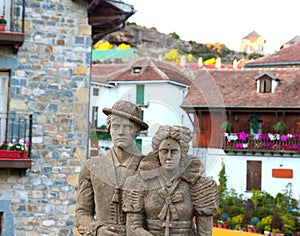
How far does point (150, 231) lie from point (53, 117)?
8294mm

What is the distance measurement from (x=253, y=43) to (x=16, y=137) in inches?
3822

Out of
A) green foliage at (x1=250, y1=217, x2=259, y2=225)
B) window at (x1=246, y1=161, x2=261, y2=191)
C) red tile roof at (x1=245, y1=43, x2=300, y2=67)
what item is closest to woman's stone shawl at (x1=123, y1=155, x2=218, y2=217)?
green foliage at (x1=250, y1=217, x2=259, y2=225)

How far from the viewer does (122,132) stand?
593 cm

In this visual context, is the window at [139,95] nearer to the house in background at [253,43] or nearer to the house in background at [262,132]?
the house in background at [262,132]

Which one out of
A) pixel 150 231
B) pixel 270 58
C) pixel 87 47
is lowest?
pixel 150 231

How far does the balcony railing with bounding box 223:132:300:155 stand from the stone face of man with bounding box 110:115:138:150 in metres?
26.2

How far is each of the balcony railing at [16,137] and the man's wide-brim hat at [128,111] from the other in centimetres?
750

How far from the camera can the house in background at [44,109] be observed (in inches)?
531

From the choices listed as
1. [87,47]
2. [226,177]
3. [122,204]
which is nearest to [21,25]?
[87,47]

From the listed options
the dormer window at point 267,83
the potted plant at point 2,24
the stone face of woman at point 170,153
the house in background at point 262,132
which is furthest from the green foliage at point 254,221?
the stone face of woman at point 170,153

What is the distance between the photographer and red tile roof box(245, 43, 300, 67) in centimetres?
3862

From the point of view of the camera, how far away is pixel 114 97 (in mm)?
7281

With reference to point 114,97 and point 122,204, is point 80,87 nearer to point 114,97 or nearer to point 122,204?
point 114,97

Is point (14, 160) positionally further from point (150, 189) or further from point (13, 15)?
point (150, 189)
